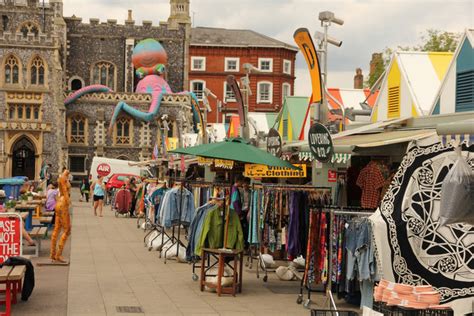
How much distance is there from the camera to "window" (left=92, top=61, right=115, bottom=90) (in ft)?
242

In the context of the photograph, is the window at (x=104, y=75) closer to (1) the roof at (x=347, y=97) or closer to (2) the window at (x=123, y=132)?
(2) the window at (x=123, y=132)

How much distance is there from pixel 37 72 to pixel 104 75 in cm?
1081

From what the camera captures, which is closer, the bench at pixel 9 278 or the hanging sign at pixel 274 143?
the bench at pixel 9 278

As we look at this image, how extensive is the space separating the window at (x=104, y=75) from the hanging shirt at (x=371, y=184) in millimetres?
61015

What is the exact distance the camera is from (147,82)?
227 ft

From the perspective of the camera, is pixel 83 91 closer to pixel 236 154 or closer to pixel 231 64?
pixel 231 64

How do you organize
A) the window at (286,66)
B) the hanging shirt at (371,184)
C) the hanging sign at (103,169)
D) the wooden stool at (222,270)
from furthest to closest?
the window at (286,66) < the hanging sign at (103,169) < the hanging shirt at (371,184) < the wooden stool at (222,270)

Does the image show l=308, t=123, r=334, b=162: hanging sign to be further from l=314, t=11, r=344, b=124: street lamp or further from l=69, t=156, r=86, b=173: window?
l=69, t=156, r=86, b=173: window

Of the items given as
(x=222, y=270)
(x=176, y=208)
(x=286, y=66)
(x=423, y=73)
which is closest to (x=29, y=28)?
(x=286, y=66)

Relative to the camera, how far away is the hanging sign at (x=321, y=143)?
12.2 meters


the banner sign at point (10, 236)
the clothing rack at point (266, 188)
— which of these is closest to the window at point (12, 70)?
the clothing rack at point (266, 188)

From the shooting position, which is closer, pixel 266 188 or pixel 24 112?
pixel 266 188

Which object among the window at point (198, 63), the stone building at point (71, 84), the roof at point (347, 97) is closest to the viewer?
the roof at point (347, 97)

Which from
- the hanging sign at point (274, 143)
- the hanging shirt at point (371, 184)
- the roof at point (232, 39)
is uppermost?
the roof at point (232, 39)
